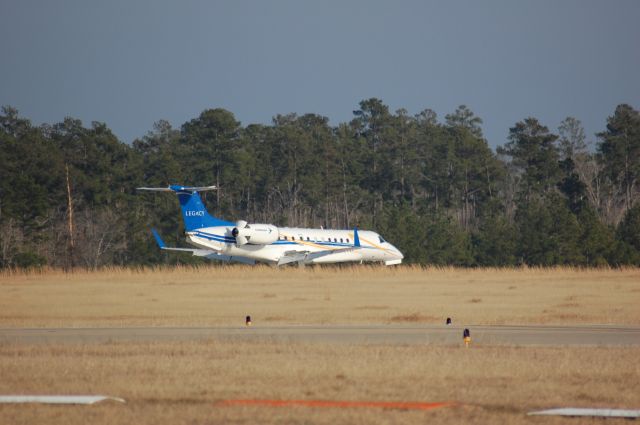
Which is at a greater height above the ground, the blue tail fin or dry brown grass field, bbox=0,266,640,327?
the blue tail fin

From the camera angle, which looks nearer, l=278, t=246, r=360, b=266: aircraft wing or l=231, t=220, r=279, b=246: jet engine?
l=231, t=220, r=279, b=246: jet engine

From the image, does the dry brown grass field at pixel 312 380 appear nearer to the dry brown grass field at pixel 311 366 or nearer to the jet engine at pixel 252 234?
the dry brown grass field at pixel 311 366

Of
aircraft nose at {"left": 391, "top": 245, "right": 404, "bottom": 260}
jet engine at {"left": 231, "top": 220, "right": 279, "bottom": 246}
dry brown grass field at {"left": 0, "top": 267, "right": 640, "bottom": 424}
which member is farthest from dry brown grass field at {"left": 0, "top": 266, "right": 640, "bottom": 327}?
aircraft nose at {"left": 391, "top": 245, "right": 404, "bottom": 260}

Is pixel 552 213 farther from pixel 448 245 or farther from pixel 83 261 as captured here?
pixel 83 261

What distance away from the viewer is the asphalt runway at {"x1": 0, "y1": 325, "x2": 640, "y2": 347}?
67.5ft

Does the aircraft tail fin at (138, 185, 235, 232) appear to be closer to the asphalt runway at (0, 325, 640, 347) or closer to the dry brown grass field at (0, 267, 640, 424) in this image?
the dry brown grass field at (0, 267, 640, 424)

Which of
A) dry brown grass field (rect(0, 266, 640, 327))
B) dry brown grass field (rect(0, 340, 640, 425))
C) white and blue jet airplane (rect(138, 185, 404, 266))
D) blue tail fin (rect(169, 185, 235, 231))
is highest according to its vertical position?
blue tail fin (rect(169, 185, 235, 231))

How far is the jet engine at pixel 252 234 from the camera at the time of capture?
169 ft

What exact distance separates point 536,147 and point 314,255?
162ft

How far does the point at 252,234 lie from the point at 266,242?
3.85 feet

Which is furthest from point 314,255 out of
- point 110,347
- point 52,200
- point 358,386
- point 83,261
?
point 358,386

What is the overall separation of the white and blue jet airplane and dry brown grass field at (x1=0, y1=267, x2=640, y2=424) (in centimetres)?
1630

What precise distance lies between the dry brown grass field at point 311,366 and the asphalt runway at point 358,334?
114 centimetres

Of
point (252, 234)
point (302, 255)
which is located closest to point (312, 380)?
point (252, 234)
